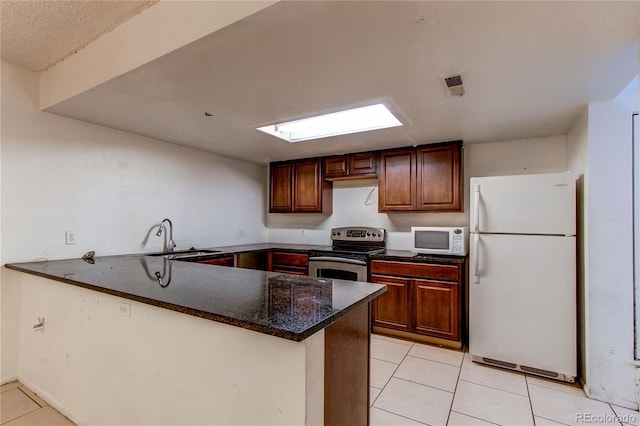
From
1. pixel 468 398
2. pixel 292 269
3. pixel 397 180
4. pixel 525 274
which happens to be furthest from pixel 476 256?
pixel 292 269

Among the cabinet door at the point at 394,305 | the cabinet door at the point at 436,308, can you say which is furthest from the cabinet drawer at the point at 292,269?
the cabinet door at the point at 436,308

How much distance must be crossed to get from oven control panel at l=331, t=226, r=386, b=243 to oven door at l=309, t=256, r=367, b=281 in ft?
1.79

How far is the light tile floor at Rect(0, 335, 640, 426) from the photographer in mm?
1889

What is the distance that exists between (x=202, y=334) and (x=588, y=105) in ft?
9.71

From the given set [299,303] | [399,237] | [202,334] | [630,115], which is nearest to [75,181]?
[202,334]

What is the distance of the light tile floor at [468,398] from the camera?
6.25 feet

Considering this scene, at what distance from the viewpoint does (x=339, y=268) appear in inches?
134

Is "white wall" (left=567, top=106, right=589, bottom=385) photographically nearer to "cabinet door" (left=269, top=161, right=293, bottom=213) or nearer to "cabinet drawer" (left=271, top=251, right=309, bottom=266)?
"cabinet drawer" (left=271, top=251, right=309, bottom=266)

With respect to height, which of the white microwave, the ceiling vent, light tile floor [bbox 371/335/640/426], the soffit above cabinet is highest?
the soffit above cabinet

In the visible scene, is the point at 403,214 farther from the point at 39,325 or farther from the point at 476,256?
the point at 39,325

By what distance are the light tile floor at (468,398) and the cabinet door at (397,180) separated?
164cm

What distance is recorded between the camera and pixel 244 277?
1.80 m

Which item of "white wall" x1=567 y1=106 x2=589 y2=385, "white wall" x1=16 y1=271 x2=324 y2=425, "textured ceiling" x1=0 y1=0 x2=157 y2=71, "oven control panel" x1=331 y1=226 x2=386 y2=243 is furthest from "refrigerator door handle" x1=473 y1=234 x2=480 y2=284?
"textured ceiling" x1=0 y1=0 x2=157 y2=71

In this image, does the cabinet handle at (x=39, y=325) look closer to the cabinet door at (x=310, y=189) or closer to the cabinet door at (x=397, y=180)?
the cabinet door at (x=310, y=189)
